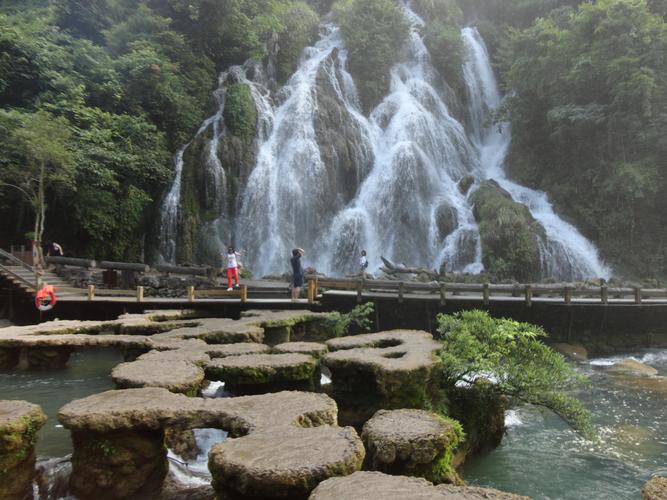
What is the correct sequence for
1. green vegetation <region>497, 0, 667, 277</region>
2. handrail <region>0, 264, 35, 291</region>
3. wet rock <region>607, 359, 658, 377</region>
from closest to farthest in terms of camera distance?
wet rock <region>607, 359, 658, 377</region> → handrail <region>0, 264, 35, 291</region> → green vegetation <region>497, 0, 667, 277</region>

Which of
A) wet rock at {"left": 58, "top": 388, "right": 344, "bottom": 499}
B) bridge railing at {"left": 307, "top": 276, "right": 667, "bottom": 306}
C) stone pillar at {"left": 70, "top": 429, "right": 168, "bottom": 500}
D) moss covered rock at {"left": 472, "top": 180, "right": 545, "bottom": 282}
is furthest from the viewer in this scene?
moss covered rock at {"left": 472, "top": 180, "right": 545, "bottom": 282}

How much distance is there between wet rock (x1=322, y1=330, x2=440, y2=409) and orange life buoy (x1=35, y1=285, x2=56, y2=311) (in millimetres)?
9355

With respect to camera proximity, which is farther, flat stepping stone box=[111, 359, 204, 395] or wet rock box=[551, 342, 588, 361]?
wet rock box=[551, 342, 588, 361]

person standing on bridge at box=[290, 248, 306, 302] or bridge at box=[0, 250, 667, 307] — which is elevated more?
person standing on bridge at box=[290, 248, 306, 302]

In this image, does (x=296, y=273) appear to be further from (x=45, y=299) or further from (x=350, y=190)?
(x=350, y=190)

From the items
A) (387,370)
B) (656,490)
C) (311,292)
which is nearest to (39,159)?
(311,292)

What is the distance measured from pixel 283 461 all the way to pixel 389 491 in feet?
2.42

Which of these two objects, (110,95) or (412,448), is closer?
(412,448)

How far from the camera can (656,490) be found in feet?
9.58

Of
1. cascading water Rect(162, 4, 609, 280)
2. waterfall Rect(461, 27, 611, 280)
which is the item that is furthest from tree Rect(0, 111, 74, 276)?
waterfall Rect(461, 27, 611, 280)

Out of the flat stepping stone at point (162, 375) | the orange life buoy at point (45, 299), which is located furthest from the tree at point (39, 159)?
the flat stepping stone at point (162, 375)

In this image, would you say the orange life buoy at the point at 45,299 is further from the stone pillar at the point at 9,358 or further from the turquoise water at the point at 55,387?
the stone pillar at the point at 9,358

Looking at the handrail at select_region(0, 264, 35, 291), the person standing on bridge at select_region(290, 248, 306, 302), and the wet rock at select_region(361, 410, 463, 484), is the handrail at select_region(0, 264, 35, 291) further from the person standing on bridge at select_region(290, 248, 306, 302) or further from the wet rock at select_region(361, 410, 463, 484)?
the wet rock at select_region(361, 410, 463, 484)

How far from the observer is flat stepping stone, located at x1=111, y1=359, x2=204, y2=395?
4965 millimetres
